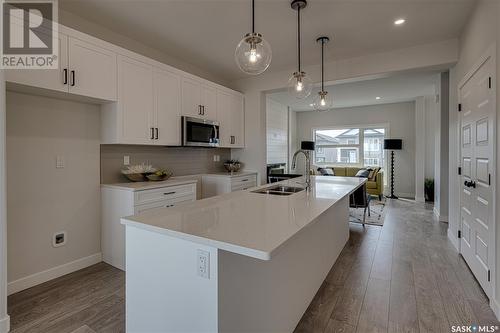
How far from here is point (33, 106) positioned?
2377mm

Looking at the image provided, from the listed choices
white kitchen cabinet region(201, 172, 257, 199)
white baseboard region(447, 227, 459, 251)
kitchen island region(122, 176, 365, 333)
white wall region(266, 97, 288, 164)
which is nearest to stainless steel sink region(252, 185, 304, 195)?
kitchen island region(122, 176, 365, 333)

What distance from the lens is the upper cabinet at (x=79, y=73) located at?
2.12 metres

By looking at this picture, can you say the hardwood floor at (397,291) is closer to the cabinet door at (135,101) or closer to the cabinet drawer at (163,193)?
the cabinet drawer at (163,193)

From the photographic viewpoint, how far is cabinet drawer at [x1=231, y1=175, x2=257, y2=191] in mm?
4035

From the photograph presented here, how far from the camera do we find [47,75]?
2.18m

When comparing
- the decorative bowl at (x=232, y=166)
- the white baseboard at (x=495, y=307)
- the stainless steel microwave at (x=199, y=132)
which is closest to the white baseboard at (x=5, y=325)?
the stainless steel microwave at (x=199, y=132)

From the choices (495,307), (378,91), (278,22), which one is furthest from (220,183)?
(378,91)

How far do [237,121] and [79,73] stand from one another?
2.66 metres

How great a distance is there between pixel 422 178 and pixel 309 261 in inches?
235

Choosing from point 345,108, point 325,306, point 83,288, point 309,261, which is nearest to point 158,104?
point 83,288

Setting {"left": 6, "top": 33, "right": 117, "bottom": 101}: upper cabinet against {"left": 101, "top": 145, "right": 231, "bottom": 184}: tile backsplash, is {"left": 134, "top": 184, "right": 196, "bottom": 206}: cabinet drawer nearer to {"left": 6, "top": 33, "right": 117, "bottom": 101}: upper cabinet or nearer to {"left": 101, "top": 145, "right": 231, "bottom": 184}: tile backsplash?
{"left": 101, "top": 145, "right": 231, "bottom": 184}: tile backsplash

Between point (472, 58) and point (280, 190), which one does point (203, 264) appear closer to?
point (280, 190)

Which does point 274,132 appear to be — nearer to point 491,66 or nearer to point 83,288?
point 491,66

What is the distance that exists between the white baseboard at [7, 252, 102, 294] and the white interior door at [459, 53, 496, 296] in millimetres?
3792
